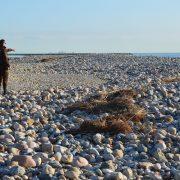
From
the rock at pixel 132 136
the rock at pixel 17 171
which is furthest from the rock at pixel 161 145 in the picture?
the rock at pixel 17 171

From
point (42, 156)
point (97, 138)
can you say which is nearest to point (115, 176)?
point (42, 156)

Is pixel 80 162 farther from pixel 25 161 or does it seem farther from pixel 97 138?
pixel 97 138

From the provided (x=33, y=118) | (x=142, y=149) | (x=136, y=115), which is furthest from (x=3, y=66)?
(x=142, y=149)

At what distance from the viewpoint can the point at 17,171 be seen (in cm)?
742

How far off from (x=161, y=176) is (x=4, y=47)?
11.3 metres

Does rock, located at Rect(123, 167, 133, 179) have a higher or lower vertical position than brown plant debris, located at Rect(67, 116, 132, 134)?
lower

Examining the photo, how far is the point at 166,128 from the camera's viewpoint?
12094 millimetres

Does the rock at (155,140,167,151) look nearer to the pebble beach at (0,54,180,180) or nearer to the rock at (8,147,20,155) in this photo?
the pebble beach at (0,54,180,180)

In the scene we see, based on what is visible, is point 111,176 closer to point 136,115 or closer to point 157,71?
point 136,115

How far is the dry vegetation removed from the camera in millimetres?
11594

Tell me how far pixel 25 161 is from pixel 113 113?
6.40 metres

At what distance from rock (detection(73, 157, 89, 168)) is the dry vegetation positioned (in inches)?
111

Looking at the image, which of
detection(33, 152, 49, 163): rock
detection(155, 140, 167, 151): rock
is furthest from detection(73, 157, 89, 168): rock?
detection(155, 140, 167, 151): rock

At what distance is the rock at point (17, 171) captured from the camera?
24.2 ft
